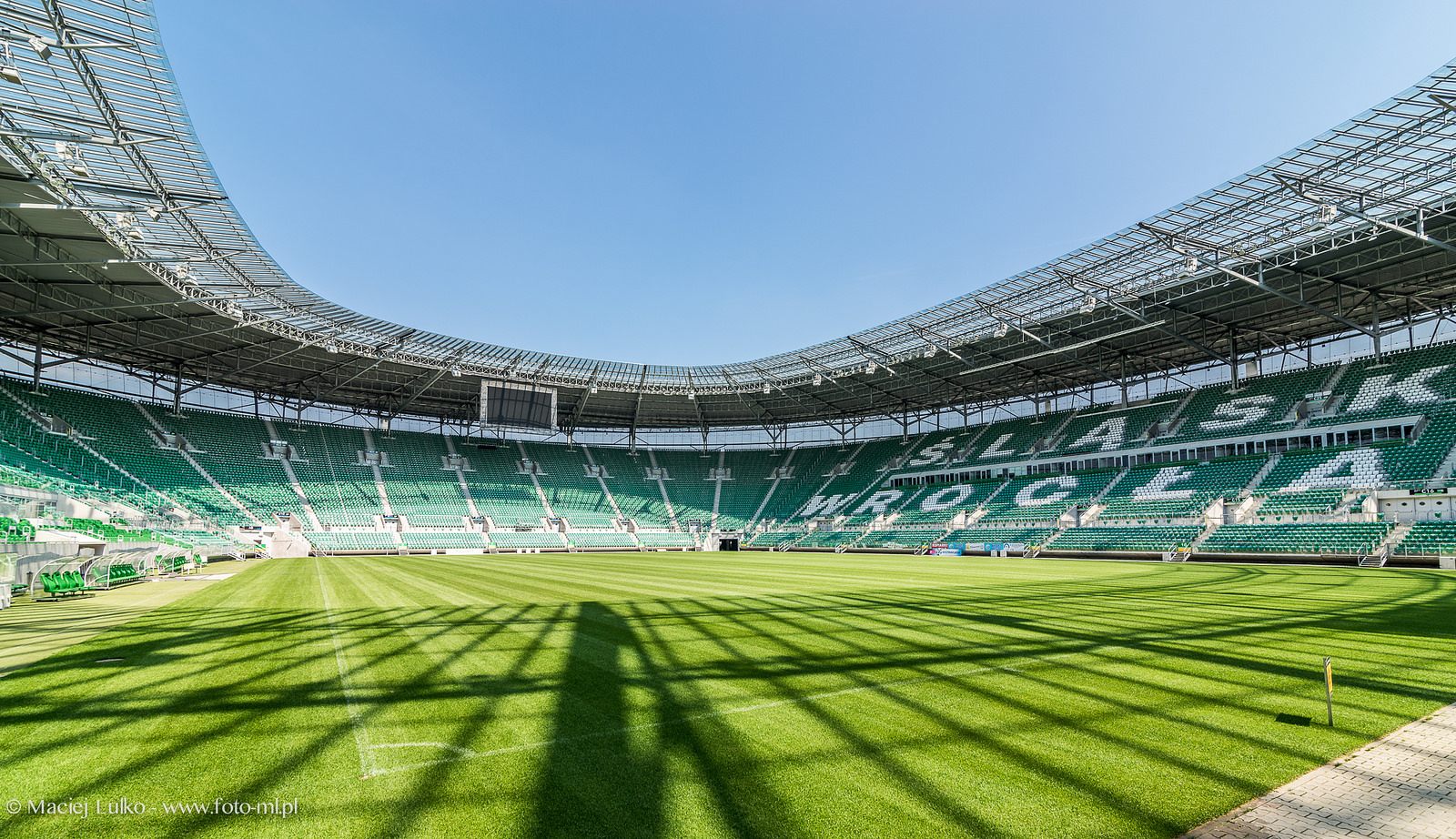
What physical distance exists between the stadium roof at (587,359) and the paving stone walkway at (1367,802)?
85.8ft

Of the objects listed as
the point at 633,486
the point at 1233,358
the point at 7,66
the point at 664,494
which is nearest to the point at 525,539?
the point at 633,486

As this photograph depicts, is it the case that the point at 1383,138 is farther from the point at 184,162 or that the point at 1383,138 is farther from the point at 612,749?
the point at 184,162

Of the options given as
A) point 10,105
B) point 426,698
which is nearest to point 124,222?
point 10,105

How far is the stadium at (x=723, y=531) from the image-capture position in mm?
5363

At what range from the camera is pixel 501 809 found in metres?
4.66

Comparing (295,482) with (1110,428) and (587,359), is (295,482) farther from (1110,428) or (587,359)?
(1110,428)

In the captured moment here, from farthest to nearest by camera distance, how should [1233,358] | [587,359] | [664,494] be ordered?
[664,494] < [587,359] < [1233,358]

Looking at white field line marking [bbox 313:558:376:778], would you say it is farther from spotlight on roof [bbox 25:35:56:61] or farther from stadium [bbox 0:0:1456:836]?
spotlight on roof [bbox 25:35:56:61]

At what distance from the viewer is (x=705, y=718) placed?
6.84 m

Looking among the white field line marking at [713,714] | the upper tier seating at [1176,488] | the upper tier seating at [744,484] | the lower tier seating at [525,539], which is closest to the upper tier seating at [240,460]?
the lower tier seating at [525,539]

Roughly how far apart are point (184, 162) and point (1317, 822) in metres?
32.5

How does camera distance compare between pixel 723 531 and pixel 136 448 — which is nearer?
pixel 136 448

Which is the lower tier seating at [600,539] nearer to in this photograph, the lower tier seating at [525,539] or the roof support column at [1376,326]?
the lower tier seating at [525,539]

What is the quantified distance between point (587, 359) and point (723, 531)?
2268cm
